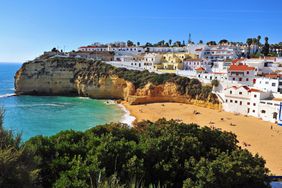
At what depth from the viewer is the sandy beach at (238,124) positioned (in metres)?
25.2

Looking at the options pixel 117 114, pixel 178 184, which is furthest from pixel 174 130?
pixel 117 114

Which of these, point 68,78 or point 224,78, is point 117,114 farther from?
point 68,78

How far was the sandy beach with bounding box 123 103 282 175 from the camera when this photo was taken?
82.6 ft

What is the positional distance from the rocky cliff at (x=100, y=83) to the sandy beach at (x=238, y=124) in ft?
8.60

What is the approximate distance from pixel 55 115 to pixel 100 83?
731 inches

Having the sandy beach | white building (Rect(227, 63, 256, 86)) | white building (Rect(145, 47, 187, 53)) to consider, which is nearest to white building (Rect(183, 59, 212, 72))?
white building (Rect(227, 63, 256, 86))

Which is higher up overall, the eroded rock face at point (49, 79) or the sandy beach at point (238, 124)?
the eroded rock face at point (49, 79)

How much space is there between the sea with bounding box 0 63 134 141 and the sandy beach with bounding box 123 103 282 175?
3814 mm

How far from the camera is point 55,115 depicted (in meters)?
42.9

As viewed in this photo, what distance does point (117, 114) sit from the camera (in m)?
42.4

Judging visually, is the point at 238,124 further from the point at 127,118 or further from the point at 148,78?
the point at 148,78

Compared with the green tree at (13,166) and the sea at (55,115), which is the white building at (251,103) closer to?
the sea at (55,115)

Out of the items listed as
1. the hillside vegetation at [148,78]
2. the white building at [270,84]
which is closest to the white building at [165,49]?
the hillside vegetation at [148,78]

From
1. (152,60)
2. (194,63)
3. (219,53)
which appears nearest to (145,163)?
(194,63)
